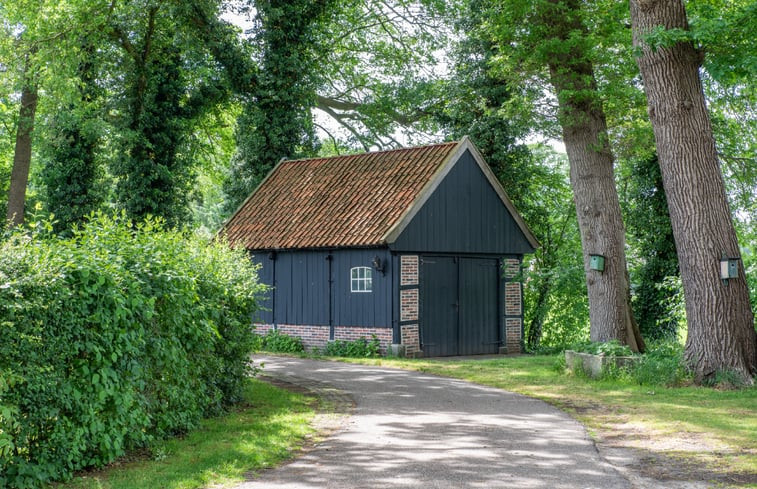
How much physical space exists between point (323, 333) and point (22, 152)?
13.1 metres

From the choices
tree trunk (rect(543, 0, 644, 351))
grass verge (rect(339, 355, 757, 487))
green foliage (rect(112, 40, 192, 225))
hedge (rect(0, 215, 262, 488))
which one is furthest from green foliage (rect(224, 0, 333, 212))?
hedge (rect(0, 215, 262, 488))

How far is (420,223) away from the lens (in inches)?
832

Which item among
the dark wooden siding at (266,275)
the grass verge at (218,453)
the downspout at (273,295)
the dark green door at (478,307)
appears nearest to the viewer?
the grass verge at (218,453)

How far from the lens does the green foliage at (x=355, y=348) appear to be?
20.9 meters

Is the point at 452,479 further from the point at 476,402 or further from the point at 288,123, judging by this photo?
the point at 288,123

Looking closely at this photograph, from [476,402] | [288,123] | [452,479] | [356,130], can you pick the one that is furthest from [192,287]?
[356,130]

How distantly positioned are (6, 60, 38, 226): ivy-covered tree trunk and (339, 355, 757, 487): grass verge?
1676 centimetres

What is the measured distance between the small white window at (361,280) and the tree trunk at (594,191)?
6.02 metres

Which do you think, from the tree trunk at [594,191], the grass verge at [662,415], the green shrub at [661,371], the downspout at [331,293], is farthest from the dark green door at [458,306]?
the green shrub at [661,371]

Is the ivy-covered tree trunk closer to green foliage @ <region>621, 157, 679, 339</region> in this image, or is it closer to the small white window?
the small white window

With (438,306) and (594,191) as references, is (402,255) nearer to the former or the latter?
(438,306)

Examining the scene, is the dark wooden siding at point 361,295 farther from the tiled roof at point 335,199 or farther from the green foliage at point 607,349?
Answer: the green foliage at point 607,349

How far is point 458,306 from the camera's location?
22250 millimetres

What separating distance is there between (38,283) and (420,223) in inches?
583
